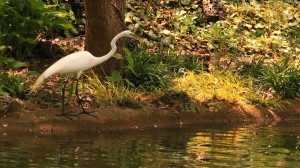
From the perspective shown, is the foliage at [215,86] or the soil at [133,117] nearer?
the soil at [133,117]

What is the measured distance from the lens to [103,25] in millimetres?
13977

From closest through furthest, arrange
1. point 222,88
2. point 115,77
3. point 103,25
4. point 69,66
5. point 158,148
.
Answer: point 158,148, point 69,66, point 115,77, point 103,25, point 222,88

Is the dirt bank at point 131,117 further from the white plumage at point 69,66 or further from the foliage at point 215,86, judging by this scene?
the white plumage at point 69,66

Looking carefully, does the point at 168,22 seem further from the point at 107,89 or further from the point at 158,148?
the point at 158,148

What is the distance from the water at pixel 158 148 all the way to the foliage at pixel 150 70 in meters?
2.10

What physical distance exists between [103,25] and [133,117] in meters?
2.43

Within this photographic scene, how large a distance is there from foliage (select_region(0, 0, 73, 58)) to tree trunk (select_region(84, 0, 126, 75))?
3.41 feet

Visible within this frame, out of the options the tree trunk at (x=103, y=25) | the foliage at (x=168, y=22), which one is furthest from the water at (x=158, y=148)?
the foliage at (x=168, y=22)

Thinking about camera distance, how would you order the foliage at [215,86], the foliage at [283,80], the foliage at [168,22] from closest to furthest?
the foliage at [215,86] < the foliage at [283,80] < the foliage at [168,22]

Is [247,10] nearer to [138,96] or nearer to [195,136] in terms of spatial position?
[138,96]

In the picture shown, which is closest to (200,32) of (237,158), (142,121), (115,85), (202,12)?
(202,12)

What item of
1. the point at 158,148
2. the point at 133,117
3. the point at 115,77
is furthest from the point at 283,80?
the point at 158,148

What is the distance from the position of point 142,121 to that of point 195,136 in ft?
4.39

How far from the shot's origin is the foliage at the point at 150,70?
14.3m
